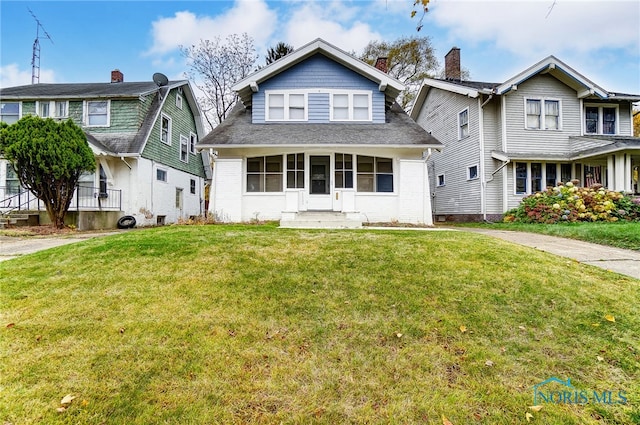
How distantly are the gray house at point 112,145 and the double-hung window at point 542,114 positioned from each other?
17.4 m

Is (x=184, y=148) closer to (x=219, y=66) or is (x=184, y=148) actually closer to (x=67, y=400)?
(x=219, y=66)

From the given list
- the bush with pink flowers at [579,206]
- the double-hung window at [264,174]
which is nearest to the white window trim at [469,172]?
the bush with pink flowers at [579,206]

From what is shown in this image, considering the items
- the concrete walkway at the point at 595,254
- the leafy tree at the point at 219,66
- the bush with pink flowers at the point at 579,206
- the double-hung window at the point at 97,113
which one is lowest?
the concrete walkway at the point at 595,254

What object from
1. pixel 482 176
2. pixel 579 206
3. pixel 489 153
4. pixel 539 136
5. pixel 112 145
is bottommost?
pixel 579 206

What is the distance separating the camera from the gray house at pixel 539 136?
14.2 meters

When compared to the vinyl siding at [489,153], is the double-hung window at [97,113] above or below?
above

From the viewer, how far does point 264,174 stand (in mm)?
12125

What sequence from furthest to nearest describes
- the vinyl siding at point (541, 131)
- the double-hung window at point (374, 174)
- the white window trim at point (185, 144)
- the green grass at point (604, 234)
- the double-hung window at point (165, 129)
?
the white window trim at point (185, 144) → the double-hung window at point (165, 129) → the vinyl siding at point (541, 131) → the double-hung window at point (374, 174) → the green grass at point (604, 234)

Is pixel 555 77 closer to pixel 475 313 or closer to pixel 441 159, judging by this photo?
pixel 441 159

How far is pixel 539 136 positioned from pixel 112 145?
63.0ft

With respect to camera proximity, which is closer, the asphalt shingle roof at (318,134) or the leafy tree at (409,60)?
the asphalt shingle roof at (318,134)

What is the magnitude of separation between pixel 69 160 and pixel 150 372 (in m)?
11.9

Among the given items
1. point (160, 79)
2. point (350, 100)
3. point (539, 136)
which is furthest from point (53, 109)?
point (539, 136)

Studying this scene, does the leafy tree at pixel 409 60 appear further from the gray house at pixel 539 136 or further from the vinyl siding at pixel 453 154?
the gray house at pixel 539 136
